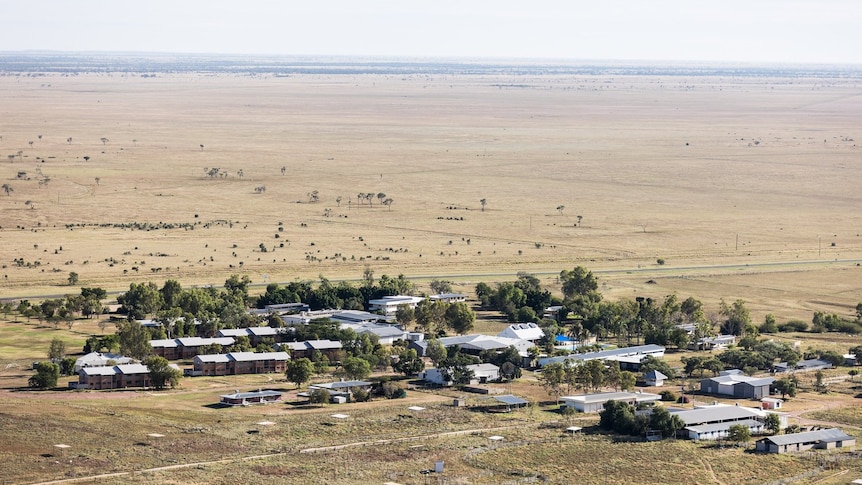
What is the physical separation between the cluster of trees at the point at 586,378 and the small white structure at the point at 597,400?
1.06 m

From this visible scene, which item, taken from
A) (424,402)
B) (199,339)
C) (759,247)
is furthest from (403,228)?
(424,402)

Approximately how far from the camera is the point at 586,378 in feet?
209

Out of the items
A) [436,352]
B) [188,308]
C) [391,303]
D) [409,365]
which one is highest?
[391,303]

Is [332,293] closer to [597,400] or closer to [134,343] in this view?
[134,343]

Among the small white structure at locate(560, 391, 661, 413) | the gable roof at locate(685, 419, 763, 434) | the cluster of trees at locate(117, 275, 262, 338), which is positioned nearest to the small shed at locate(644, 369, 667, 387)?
the small white structure at locate(560, 391, 661, 413)

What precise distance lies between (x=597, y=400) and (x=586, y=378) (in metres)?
3.02

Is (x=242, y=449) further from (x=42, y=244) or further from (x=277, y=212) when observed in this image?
(x=277, y=212)

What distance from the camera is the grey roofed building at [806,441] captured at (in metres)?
53.4

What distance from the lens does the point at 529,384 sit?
67.5m

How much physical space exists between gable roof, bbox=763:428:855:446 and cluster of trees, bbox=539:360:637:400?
10749mm

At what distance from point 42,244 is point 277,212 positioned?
93.3 feet

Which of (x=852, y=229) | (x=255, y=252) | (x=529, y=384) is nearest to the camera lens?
(x=529, y=384)

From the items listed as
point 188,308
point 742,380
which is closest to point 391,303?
point 188,308

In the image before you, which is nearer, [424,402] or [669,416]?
[669,416]
